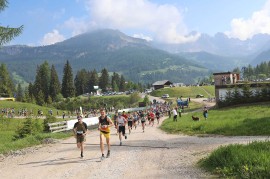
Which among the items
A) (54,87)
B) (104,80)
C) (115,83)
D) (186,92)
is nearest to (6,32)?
(54,87)

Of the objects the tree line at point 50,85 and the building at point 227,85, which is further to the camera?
the tree line at point 50,85

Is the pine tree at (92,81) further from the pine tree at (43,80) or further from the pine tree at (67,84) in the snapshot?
the pine tree at (43,80)

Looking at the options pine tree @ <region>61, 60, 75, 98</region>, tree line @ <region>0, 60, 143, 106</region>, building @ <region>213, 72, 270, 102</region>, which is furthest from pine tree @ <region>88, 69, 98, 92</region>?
building @ <region>213, 72, 270, 102</region>

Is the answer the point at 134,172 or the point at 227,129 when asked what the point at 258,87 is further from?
the point at 134,172

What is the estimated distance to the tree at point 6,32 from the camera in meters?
18.9

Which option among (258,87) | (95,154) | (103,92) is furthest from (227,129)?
(103,92)

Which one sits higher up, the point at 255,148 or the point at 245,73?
the point at 245,73

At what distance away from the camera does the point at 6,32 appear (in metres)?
19.0

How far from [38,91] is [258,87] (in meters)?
78.9

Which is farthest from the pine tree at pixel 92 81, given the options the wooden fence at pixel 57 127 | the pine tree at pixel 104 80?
the wooden fence at pixel 57 127

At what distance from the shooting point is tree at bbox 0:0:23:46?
18911mm

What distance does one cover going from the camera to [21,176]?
38.9ft

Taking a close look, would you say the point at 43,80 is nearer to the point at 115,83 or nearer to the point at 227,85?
the point at 115,83

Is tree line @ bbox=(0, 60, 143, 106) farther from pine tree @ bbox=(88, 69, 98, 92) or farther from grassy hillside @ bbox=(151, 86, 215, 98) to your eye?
grassy hillside @ bbox=(151, 86, 215, 98)
